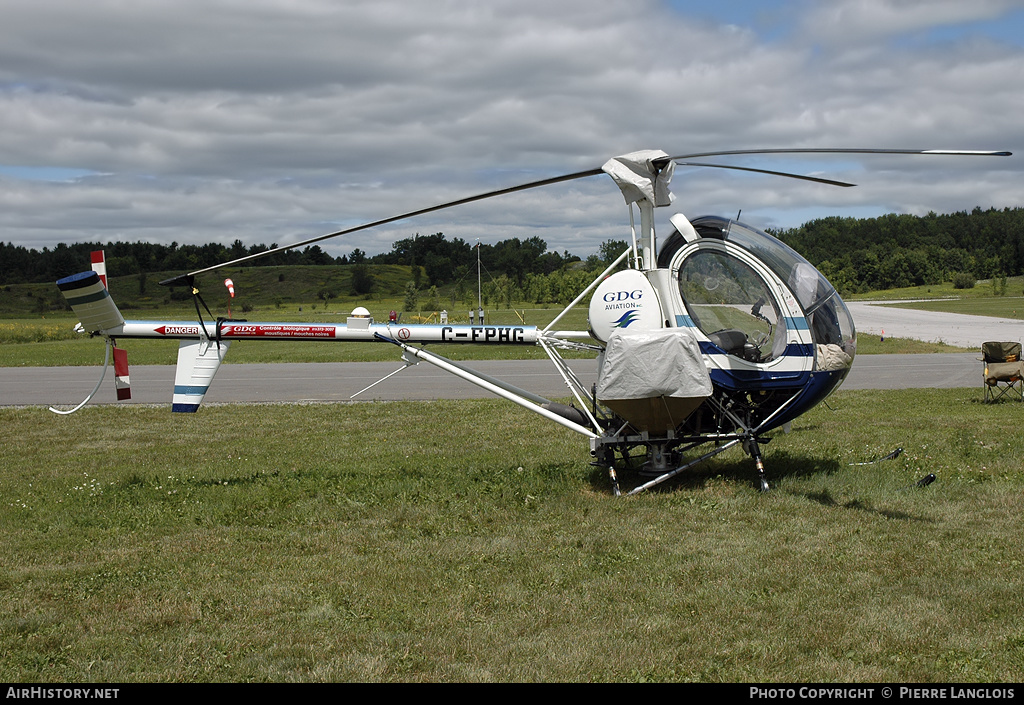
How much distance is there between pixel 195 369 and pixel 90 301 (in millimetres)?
1371

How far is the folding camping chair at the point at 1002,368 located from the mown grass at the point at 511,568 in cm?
506

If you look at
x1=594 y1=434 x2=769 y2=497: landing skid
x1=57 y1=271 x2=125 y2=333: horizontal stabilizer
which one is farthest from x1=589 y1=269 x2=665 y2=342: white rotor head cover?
x1=57 y1=271 x2=125 y2=333: horizontal stabilizer

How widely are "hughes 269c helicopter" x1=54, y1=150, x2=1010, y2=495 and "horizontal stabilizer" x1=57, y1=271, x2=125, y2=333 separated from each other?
16mm

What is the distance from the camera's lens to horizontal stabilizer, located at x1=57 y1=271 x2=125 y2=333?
30.2 ft

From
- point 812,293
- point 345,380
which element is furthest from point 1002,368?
point 345,380

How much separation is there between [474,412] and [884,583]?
10148 millimetres

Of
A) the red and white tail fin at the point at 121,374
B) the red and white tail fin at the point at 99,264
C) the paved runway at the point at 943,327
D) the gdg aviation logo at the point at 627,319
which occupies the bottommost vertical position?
the paved runway at the point at 943,327

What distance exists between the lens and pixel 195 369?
32.5 ft

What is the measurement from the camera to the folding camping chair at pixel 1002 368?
15875 mm

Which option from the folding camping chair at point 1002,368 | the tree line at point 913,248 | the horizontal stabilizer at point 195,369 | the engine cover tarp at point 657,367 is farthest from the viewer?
the tree line at point 913,248

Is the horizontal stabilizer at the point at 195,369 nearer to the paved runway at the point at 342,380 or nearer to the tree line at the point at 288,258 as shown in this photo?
the tree line at the point at 288,258

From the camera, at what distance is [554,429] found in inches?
540

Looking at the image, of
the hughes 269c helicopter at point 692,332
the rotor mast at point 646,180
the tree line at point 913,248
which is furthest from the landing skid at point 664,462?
the tree line at point 913,248

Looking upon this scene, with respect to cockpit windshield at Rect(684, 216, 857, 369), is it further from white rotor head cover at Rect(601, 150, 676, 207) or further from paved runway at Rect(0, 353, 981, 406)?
paved runway at Rect(0, 353, 981, 406)
